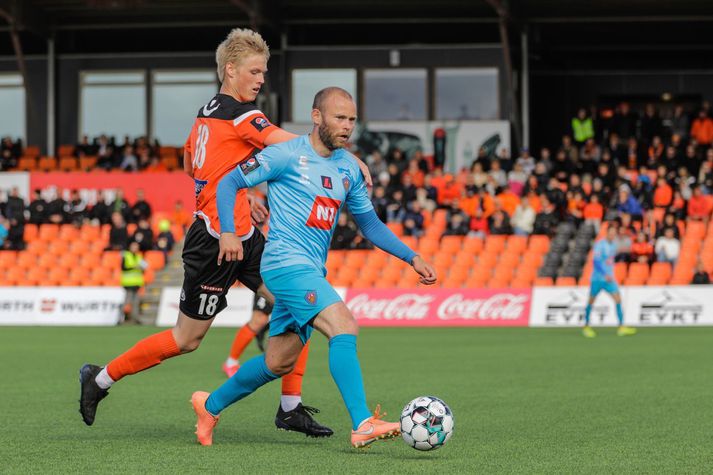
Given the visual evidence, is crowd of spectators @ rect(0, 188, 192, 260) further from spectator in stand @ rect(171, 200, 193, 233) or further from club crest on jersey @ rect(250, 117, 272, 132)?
club crest on jersey @ rect(250, 117, 272, 132)

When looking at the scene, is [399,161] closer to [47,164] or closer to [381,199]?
[381,199]

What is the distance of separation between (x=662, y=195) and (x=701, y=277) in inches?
142

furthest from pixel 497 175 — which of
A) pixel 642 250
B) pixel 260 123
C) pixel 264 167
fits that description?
pixel 264 167

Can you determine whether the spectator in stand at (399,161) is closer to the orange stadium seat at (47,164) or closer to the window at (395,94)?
the window at (395,94)

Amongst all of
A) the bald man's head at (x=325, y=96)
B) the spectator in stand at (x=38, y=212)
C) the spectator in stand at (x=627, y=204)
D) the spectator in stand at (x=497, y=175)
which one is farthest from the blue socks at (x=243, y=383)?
the spectator in stand at (x=38, y=212)

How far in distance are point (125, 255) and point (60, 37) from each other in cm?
1417

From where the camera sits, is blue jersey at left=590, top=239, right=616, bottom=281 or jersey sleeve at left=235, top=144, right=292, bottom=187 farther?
blue jersey at left=590, top=239, right=616, bottom=281

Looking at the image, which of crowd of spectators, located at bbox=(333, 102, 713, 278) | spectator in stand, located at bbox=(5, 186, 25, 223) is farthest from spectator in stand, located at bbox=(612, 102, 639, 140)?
spectator in stand, located at bbox=(5, 186, 25, 223)

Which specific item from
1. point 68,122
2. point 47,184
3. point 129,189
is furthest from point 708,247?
point 68,122

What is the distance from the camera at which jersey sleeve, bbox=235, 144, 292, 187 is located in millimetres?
6531

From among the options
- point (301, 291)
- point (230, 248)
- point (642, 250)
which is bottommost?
point (642, 250)

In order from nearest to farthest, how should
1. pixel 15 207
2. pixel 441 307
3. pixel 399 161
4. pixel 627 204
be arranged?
pixel 441 307 < pixel 627 204 < pixel 15 207 < pixel 399 161

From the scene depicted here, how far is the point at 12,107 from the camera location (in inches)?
1468

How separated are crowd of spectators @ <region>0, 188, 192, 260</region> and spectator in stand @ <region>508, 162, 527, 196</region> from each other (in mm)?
8285
